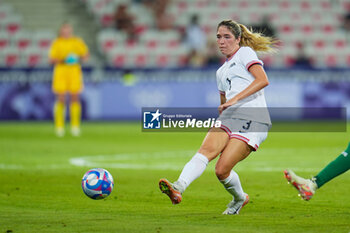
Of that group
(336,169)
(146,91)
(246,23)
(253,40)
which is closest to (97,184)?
(253,40)

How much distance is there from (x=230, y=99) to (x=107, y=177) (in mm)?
1564

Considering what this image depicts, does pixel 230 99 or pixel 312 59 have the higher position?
pixel 230 99

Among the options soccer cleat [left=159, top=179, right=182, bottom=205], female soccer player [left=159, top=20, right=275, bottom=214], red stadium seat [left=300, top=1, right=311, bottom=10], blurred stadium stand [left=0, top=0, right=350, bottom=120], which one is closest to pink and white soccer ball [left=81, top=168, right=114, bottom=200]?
female soccer player [left=159, top=20, right=275, bottom=214]

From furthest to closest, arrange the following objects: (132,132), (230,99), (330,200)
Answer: (132,132) → (330,200) → (230,99)

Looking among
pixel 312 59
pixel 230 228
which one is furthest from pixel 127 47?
pixel 230 228

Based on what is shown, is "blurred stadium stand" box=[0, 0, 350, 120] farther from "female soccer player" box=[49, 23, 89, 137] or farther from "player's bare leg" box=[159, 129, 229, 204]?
"player's bare leg" box=[159, 129, 229, 204]

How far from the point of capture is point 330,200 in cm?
818

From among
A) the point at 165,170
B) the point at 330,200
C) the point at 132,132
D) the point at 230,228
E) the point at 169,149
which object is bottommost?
the point at 132,132

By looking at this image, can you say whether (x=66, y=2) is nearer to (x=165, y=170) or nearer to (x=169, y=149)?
(x=169, y=149)

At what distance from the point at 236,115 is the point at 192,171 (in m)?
0.75

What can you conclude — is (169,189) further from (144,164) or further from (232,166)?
(144,164)

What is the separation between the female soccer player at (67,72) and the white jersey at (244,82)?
11.3 metres

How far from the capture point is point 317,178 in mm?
6996

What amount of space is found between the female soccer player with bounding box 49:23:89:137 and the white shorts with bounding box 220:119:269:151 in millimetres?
11438
